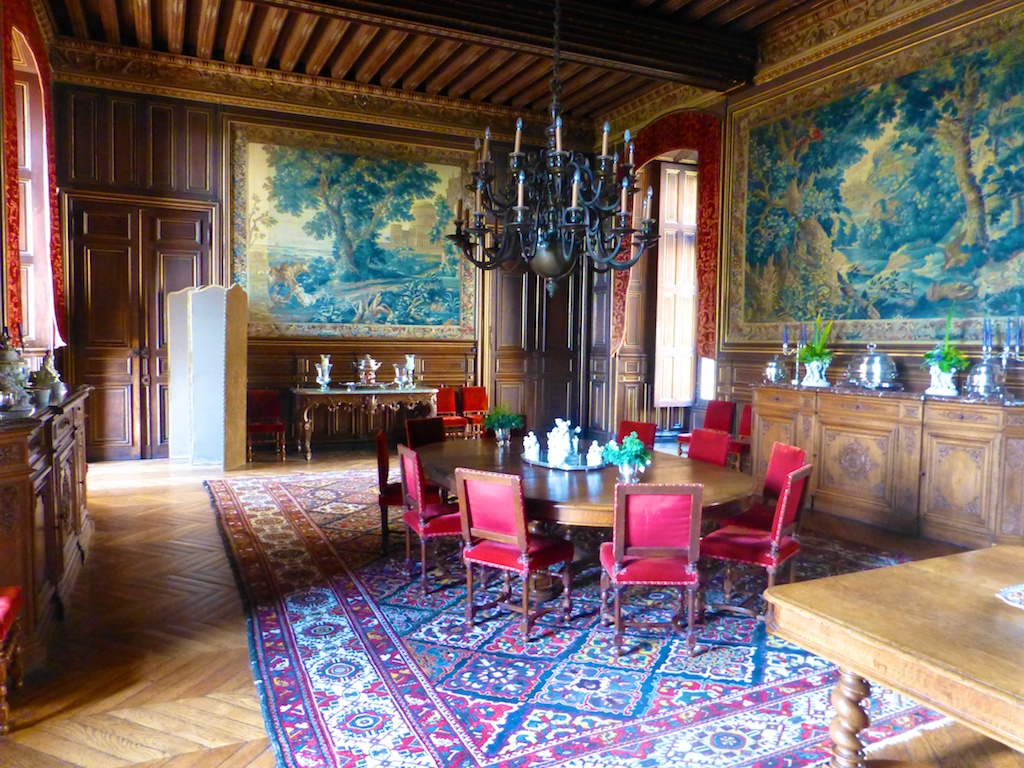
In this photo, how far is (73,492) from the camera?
4441 mm

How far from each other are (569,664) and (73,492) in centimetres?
332

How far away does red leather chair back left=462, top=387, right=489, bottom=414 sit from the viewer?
9.34 metres

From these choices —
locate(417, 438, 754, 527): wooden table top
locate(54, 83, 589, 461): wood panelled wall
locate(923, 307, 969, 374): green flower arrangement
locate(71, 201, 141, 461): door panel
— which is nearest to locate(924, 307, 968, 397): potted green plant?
locate(923, 307, 969, 374): green flower arrangement

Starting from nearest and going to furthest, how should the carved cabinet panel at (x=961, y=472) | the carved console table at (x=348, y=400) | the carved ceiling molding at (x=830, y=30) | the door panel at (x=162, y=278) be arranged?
the carved cabinet panel at (x=961, y=472), the carved ceiling molding at (x=830, y=30), the door panel at (x=162, y=278), the carved console table at (x=348, y=400)

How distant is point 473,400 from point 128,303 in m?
4.29

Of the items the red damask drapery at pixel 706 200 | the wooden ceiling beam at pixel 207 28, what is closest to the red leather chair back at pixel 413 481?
the red damask drapery at pixel 706 200

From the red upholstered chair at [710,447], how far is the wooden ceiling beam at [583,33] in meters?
3.96

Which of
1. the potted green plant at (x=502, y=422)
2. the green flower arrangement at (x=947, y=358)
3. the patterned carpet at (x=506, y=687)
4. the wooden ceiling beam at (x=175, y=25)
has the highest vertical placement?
the wooden ceiling beam at (x=175, y=25)

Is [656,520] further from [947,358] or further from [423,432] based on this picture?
[947,358]

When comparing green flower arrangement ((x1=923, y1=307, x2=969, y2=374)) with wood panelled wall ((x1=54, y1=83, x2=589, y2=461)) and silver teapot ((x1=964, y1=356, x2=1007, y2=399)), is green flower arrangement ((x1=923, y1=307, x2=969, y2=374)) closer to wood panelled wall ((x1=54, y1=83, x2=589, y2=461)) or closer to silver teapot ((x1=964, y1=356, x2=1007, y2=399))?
silver teapot ((x1=964, y1=356, x2=1007, y2=399))

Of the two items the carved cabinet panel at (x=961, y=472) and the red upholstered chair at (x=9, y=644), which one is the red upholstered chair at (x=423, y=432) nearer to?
the red upholstered chair at (x=9, y=644)

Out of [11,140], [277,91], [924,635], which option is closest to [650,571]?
[924,635]

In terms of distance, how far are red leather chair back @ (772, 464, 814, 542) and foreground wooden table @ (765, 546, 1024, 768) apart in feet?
3.74

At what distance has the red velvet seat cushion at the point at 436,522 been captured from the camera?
4059 mm
